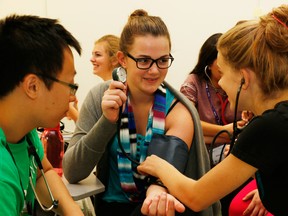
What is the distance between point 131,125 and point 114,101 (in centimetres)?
21

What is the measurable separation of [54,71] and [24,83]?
0.10m

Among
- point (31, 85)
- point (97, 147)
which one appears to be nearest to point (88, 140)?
point (97, 147)

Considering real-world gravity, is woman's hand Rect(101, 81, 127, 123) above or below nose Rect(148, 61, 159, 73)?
below

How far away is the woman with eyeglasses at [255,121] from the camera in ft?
3.75

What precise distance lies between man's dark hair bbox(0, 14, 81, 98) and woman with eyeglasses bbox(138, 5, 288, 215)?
1.68ft

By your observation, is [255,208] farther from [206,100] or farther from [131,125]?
[206,100]

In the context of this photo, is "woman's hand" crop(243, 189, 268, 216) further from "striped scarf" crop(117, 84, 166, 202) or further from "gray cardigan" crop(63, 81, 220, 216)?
"striped scarf" crop(117, 84, 166, 202)

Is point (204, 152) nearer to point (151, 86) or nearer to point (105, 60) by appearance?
point (151, 86)

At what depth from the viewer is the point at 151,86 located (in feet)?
5.31

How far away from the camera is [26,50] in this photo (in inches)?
45.4

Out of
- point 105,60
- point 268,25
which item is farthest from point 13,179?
point 105,60

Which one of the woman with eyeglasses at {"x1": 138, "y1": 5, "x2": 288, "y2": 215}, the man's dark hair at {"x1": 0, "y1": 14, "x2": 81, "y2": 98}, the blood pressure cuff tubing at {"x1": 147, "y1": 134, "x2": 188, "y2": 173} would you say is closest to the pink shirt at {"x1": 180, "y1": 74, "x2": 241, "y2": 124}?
the blood pressure cuff tubing at {"x1": 147, "y1": 134, "x2": 188, "y2": 173}

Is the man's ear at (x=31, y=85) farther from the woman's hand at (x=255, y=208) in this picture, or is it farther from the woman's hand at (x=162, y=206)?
the woman's hand at (x=255, y=208)

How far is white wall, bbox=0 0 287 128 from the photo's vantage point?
3.77 metres
